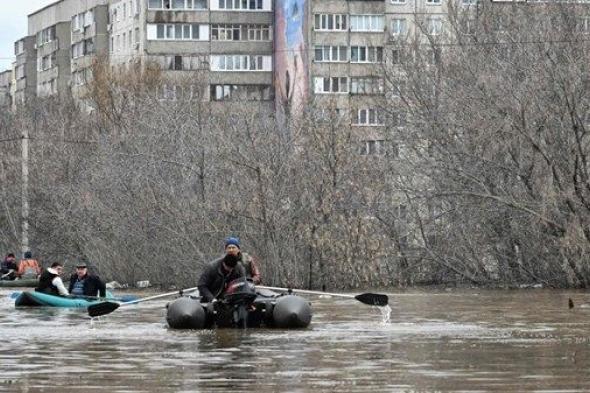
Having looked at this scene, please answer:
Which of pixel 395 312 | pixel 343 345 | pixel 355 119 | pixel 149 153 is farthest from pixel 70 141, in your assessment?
pixel 343 345

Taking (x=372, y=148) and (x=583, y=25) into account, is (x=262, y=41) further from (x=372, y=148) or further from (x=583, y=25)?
(x=583, y=25)

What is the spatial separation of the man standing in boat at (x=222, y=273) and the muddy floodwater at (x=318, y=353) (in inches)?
37.9

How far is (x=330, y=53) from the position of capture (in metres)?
112

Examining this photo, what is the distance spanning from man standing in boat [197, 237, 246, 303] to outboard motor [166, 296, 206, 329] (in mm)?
309

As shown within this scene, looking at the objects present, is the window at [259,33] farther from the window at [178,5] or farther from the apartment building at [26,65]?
the apartment building at [26,65]

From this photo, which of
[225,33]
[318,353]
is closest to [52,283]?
[318,353]

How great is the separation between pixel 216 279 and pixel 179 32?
285 feet

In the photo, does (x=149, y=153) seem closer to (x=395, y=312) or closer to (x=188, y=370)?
(x=395, y=312)

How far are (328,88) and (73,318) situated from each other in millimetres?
78241

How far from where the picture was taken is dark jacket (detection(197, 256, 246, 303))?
29.5 metres

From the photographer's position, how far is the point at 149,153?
5712 cm

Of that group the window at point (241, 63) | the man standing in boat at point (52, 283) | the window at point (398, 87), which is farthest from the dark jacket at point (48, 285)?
the window at point (241, 63)

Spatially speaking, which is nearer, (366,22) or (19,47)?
(366,22)

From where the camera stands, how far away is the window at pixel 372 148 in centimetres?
5179
